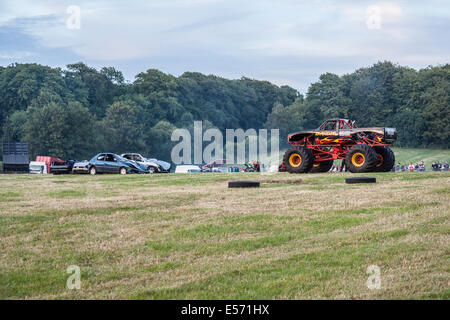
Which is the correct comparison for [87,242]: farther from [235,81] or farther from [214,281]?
[235,81]

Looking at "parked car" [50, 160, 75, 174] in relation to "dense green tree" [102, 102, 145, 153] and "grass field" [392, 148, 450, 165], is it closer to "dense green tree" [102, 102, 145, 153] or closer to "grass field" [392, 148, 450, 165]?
"grass field" [392, 148, 450, 165]

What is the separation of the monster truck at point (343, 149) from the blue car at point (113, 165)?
9.48 meters

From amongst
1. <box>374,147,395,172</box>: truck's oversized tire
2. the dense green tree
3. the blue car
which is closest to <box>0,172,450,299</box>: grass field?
<box>374,147,395,172</box>: truck's oversized tire

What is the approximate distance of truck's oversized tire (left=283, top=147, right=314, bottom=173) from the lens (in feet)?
73.5

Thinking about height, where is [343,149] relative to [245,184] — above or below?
above

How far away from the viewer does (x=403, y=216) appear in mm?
11750

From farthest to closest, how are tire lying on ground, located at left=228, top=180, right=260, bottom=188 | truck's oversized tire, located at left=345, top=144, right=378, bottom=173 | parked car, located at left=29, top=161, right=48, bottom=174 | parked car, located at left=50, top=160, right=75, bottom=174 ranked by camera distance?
parked car, located at left=29, top=161, right=48, bottom=174
parked car, located at left=50, top=160, right=75, bottom=174
truck's oversized tire, located at left=345, top=144, right=378, bottom=173
tire lying on ground, located at left=228, top=180, right=260, bottom=188

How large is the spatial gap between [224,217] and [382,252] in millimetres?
3988

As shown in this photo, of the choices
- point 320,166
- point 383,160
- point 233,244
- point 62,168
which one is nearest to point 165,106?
point 62,168

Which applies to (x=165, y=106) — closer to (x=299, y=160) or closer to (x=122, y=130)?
(x=122, y=130)

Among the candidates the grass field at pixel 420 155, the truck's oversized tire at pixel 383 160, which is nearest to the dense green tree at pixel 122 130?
the grass field at pixel 420 155

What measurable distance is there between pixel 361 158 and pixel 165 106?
9864 centimetres

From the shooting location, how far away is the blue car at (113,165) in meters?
29.3

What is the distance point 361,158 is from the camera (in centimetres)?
2141
